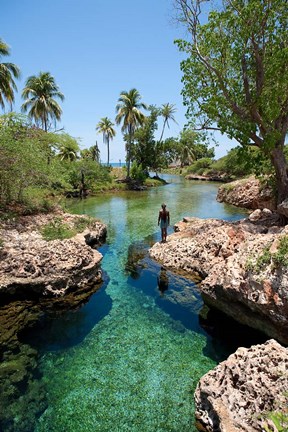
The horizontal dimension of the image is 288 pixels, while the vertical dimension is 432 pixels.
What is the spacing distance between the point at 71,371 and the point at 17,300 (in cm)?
416

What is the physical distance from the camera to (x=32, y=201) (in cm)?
1861

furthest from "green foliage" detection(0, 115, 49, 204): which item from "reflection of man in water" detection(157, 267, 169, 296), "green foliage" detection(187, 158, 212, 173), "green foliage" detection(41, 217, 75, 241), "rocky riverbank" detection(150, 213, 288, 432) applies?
"green foliage" detection(187, 158, 212, 173)

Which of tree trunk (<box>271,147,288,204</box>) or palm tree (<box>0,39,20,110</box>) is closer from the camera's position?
tree trunk (<box>271,147,288,204</box>)

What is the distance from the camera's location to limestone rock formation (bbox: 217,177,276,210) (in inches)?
991

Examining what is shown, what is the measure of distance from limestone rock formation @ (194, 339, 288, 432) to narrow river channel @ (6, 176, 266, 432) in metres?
0.62

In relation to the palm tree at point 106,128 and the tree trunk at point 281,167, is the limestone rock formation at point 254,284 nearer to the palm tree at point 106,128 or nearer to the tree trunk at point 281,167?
the tree trunk at point 281,167

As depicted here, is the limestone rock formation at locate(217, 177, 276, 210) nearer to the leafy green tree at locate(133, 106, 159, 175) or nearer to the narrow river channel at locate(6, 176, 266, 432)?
the narrow river channel at locate(6, 176, 266, 432)

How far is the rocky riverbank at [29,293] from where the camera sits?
21.1ft

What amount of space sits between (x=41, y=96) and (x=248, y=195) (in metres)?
32.7

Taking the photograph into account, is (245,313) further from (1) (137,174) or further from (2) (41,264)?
(1) (137,174)

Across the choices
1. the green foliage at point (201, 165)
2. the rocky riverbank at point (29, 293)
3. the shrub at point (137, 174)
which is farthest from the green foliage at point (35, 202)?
the green foliage at point (201, 165)

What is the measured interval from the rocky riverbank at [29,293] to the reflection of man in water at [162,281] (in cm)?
262

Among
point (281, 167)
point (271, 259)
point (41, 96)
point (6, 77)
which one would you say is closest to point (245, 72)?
point (281, 167)

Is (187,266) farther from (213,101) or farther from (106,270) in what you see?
(213,101)
